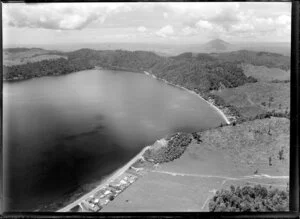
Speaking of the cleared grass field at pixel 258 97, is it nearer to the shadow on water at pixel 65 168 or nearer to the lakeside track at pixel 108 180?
the lakeside track at pixel 108 180

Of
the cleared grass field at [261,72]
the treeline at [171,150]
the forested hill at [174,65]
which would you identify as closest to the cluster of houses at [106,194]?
the treeline at [171,150]

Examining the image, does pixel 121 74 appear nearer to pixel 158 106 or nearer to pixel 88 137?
pixel 158 106

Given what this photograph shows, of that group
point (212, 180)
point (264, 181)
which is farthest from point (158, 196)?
point (264, 181)

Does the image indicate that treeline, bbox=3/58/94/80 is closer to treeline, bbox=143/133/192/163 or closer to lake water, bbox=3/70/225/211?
lake water, bbox=3/70/225/211

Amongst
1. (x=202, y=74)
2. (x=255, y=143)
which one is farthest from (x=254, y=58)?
(x=255, y=143)

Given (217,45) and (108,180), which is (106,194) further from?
(217,45)

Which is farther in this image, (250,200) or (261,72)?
(261,72)

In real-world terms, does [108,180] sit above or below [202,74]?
below
